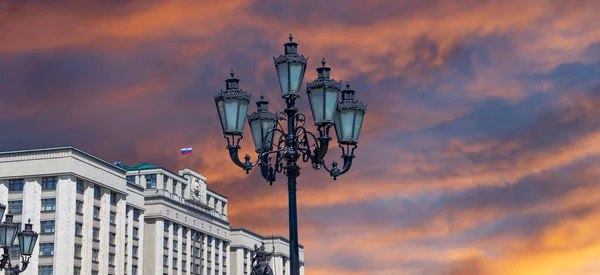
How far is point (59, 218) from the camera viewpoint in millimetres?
101875

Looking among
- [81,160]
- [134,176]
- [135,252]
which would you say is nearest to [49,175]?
Result: [81,160]

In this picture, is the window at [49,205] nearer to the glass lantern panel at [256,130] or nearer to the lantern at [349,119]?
the glass lantern panel at [256,130]

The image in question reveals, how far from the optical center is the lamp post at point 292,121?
65.3 ft

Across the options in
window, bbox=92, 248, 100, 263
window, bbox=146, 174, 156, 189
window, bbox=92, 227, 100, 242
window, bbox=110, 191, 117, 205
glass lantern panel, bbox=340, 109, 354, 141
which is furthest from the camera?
window, bbox=146, 174, 156, 189

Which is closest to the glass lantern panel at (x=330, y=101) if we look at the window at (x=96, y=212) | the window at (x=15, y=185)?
the window at (x=15, y=185)

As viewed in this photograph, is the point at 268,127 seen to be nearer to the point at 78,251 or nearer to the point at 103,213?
the point at 78,251

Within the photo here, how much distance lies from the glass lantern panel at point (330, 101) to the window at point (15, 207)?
88.7 meters

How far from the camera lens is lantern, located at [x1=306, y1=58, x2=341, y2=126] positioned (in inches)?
782

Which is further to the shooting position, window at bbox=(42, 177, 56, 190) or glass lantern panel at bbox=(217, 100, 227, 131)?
window at bbox=(42, 177, 56, 190)

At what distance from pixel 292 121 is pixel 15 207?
89.1 m

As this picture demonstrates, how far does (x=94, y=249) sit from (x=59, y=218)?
7.41 m

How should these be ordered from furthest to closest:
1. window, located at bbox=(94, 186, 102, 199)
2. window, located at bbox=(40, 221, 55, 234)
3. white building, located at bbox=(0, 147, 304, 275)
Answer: window, located at bbox=(94, 186, 102, 199)
window, located at bbox=(40, 221, 55, 234)
white building, located at bbox=(0, 147, 304, 275)

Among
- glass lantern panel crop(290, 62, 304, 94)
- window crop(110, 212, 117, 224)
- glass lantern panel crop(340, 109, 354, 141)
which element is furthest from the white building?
glass lantern panel crop(290, 62, 304, 94)

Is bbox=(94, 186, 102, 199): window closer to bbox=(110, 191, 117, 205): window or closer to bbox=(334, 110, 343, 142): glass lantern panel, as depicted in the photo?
bbox=(110, 191, 117, 205): window
